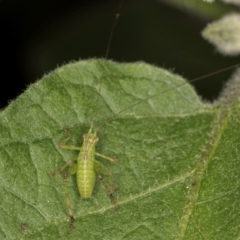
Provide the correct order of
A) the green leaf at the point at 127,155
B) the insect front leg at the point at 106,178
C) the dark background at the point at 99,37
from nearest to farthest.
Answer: the green leaf at the point at 127,155, the insect front leg at the point at 106,178, the dark background at the point at 99,37

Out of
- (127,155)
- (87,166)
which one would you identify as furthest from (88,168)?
(127,155)

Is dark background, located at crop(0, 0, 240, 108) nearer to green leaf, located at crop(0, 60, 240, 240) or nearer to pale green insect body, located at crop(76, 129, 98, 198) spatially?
green leaf, located at crop(0, 60, 240, 240)

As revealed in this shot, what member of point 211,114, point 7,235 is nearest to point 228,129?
point 211,114

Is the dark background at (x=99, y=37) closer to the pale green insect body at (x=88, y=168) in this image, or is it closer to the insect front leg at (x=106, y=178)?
the pale green insect body at (x=88, y=168)

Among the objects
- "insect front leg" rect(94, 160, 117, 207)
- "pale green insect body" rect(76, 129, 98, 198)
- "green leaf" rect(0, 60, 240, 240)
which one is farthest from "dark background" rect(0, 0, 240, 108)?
"insect front leg" rect(94, 160, 117, 207)

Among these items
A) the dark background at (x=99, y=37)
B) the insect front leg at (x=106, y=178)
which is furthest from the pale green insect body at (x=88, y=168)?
the dark background at (x=99, y=37)

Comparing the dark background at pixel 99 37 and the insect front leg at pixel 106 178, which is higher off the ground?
the dark background at pixel 99 37

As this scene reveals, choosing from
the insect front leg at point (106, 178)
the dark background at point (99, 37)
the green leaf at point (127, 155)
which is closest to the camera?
the green leaf at point (127, 155)
